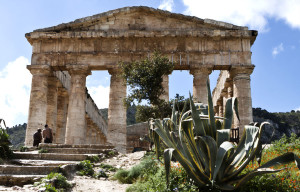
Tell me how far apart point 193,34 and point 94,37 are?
241 inches

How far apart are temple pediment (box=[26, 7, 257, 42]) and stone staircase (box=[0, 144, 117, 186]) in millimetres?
9692

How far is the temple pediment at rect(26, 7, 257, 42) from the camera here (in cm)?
2169

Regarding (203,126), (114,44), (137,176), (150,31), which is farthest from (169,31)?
(203,126)

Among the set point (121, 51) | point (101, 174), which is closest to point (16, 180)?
point (101, 174)

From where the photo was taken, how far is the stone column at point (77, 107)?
20.9 metres

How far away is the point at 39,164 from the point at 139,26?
46.3ft

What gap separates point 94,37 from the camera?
21984mm

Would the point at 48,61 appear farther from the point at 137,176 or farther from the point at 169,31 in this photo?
the point at 137,176

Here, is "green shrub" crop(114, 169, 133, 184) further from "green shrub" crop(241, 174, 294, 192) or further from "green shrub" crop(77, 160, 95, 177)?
"green shrub" crop(241, 174, 294, 192)

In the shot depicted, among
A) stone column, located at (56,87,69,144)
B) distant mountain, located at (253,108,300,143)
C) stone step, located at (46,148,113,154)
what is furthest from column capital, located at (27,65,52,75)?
→ distant mountain, located at (253,108,300,143)

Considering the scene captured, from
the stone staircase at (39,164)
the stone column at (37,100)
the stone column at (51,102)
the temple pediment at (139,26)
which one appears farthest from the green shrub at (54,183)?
the stone column at (51,102)

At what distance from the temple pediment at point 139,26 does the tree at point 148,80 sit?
4.64m

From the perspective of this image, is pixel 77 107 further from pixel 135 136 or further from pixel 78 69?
pixel 135 136

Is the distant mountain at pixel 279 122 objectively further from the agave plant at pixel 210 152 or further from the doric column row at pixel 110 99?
the agave plant at pixel 210 152
